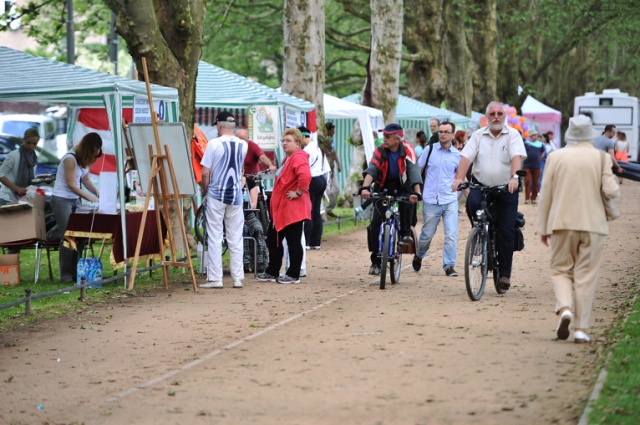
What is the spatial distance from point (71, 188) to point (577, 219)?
734 cm

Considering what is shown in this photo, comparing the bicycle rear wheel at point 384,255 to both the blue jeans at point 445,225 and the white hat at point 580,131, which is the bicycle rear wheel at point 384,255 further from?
the white hat at point 580,131

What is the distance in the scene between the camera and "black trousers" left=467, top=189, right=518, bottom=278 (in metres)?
13.3

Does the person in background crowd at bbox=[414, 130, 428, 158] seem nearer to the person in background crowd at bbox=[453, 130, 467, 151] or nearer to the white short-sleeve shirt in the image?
the person in background crowd at bbox=[453, 130, 467, 151]

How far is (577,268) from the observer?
33.0 ft

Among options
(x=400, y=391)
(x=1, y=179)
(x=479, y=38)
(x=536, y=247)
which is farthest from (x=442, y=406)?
(x=479, y=38)

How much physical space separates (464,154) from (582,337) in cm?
393

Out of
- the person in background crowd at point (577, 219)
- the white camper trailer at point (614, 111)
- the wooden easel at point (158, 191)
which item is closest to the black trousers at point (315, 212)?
the wooden easel at point (158, 191)

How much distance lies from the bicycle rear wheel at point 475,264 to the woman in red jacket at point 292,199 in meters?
2.56

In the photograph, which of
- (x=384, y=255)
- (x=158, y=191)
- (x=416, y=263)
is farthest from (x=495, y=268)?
(x=158, y=191)

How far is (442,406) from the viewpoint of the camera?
7746mm

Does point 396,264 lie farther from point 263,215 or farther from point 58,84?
point 58,84

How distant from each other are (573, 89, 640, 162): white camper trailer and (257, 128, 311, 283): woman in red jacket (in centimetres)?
3983

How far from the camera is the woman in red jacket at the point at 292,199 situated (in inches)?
585

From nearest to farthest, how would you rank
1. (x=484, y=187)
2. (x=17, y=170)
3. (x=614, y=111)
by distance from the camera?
(x=484, y=187), (x=17, y=170), (x=614, y=111)
